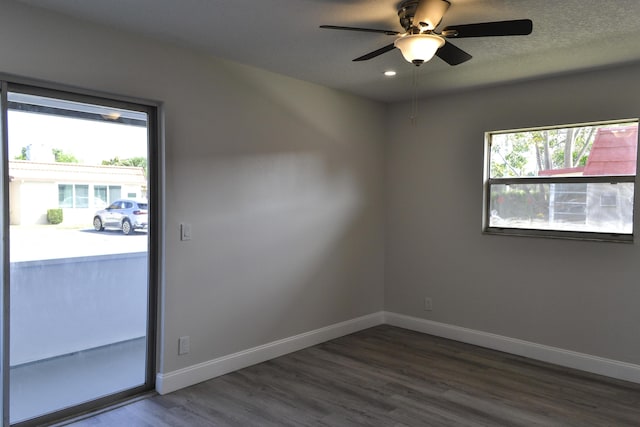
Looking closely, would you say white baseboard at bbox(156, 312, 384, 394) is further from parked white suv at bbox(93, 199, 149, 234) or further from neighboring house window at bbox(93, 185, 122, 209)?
neighboring house window at bbox(93, 185, 122, 209)

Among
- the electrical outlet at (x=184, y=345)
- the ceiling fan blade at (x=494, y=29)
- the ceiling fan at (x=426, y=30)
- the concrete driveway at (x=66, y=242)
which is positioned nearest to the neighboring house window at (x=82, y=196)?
the concrete driveway at (x=66, y=242)

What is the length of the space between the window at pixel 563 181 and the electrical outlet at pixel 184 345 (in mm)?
2923

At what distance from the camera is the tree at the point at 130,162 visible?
304 cm

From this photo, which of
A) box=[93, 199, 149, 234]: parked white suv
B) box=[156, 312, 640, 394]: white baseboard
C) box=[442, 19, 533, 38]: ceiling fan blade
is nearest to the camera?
box=[442, 19, 533, 38]: ceiling fan blade

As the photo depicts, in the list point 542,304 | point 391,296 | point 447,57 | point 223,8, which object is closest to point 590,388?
point 542,304

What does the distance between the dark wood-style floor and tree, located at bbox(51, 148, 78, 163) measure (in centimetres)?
164

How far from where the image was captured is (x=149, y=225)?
127 inches

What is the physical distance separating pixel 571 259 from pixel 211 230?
3.02 meters

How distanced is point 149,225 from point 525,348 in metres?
3.41

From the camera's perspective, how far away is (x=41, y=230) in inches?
107

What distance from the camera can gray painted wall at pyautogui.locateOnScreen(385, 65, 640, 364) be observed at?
3.61 metres

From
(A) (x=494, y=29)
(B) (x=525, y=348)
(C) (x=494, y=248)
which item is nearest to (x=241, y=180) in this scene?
(A) (x=494, y=29)

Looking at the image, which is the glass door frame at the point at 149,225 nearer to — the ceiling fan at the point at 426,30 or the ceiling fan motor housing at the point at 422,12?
the ceiling fan at the point at 426,30

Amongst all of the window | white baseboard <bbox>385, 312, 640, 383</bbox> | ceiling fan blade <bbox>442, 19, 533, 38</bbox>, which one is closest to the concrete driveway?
ceiling fan blade <bbox>442, 19, 533, 38</bbox>
